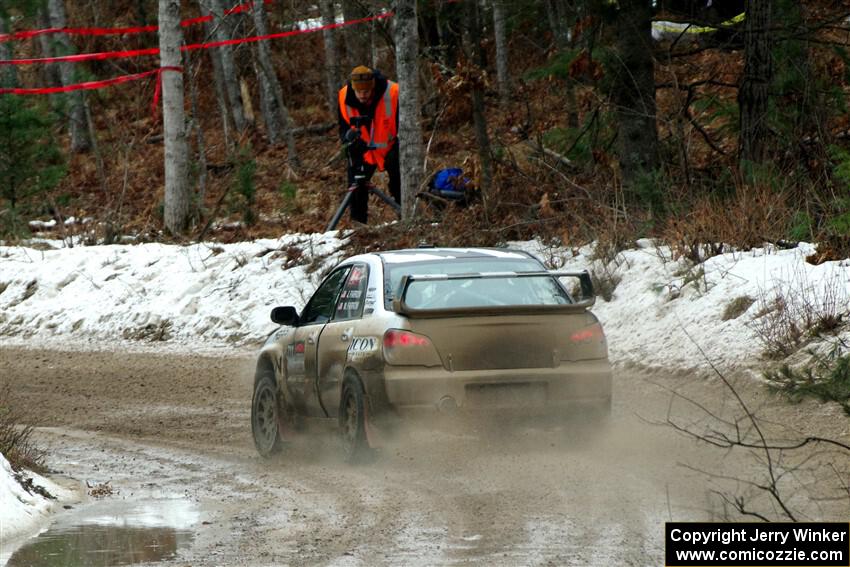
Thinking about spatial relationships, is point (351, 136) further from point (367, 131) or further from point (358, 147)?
point (367, 131)

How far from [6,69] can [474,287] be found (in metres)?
19.3

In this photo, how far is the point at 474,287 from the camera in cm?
977

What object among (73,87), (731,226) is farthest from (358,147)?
(73,87)

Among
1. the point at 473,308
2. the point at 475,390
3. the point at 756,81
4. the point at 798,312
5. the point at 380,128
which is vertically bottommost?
the point at 798,312

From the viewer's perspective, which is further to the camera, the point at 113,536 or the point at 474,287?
the point at 474,287

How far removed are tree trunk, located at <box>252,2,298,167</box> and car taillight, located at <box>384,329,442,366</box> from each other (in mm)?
23387

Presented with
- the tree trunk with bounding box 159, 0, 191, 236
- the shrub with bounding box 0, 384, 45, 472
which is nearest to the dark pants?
the tree trunk with bounding box 159, 0, 191, 236

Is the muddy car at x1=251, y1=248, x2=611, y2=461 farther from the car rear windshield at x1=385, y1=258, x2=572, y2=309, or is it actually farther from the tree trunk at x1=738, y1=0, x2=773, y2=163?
the tree trunk at x1=738, y1=0, x2=773, y2=163

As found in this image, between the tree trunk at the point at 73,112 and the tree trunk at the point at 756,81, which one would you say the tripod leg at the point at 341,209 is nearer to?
the tree trunk at the point at 756,81

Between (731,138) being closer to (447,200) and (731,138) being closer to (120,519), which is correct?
(447,200)

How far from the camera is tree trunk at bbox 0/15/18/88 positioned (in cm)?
2552

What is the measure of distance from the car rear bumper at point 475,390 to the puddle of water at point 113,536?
64.8 inches

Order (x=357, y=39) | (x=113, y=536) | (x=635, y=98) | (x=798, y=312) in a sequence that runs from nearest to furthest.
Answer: (x=113, y=536), (x=798, y=312), (x=635, y=98), (x=357, y=39)

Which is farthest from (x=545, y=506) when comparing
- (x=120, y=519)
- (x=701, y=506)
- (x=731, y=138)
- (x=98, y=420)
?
(x=731, y=138)
